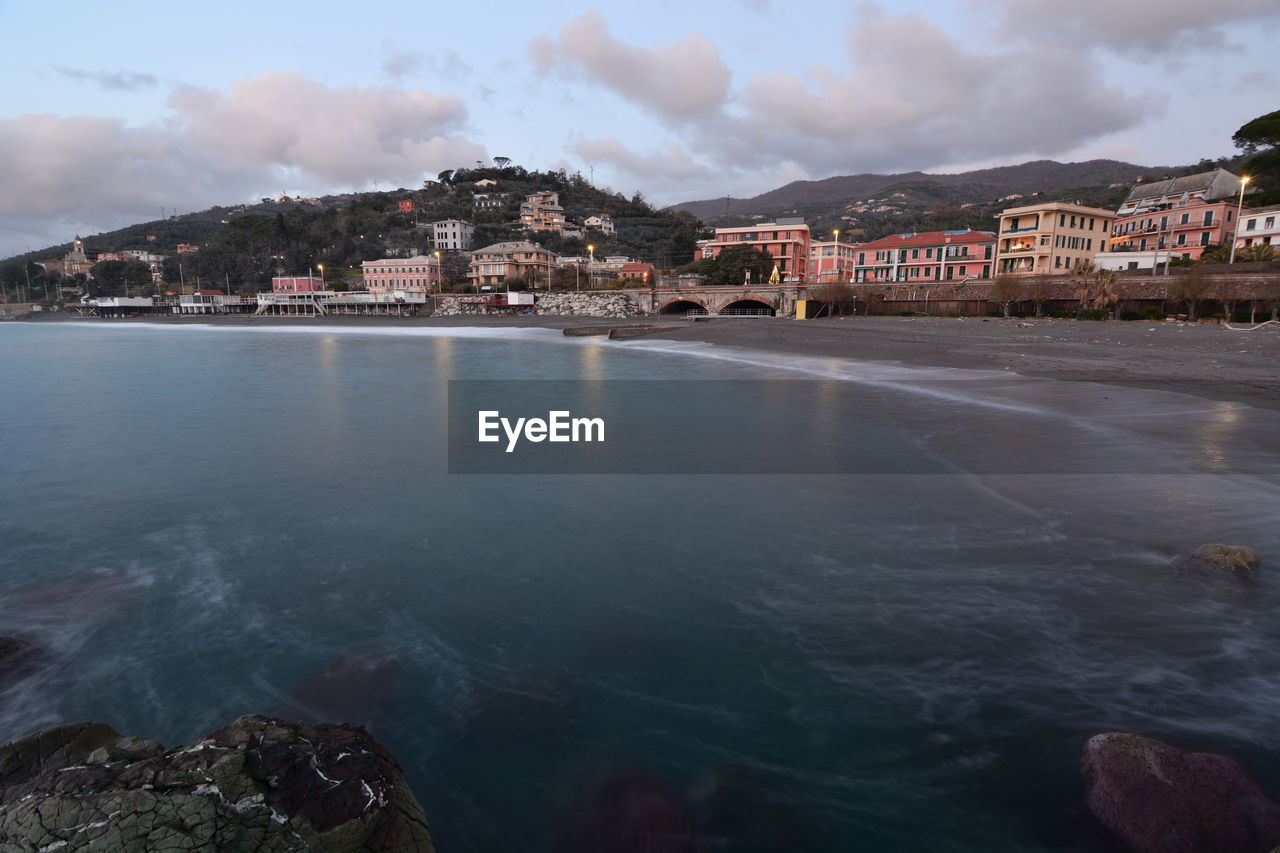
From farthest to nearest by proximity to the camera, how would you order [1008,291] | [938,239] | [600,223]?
[600,223]
[938,239]
[1008,291]

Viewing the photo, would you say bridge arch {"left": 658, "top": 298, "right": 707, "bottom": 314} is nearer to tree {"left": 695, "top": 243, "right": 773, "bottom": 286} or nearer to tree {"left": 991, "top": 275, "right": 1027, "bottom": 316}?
tree {"left": 695, "top": 243, "right": 773, "bottom": 286}

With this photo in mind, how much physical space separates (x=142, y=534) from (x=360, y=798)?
8.18m

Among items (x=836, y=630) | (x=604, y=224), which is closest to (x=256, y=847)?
(x=836, y=630)

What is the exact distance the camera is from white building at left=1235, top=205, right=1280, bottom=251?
47.2 metres

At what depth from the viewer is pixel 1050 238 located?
5744cm

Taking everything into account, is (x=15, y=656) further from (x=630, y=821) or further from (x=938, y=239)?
(x=938, y=239)

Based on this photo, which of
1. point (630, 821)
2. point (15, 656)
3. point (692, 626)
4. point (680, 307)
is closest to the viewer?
point (630, 821)

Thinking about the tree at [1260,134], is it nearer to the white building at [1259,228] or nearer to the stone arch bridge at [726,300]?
the white building at [1259,228]

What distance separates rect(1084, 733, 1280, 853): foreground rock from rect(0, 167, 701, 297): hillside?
103 m

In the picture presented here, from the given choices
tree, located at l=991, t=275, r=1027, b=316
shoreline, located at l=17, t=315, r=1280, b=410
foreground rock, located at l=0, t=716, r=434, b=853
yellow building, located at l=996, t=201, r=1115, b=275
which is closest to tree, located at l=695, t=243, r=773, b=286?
shoreline, located at l=17, t=315, r=1280, b=410

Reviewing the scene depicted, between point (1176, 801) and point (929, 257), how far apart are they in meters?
73.3

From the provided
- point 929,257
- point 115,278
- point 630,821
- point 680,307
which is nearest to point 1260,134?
point 929,257

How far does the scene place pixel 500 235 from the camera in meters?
125

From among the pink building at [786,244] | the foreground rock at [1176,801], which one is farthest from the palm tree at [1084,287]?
the foreground rock at [1176,801]
